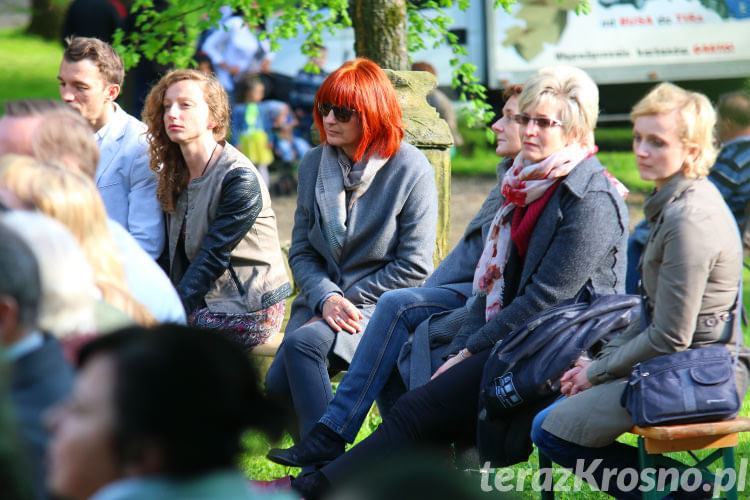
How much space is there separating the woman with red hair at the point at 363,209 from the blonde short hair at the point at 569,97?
79cm

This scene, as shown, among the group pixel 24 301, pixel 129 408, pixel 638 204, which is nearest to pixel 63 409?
pixel 129 408

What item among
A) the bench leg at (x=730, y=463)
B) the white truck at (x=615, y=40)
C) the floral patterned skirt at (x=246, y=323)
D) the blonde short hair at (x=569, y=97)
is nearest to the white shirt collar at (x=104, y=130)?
the floral patterned skirt at (x=246, y=323)

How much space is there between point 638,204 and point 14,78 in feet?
36.9

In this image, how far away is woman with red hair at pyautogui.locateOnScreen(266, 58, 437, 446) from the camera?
13.4 feet

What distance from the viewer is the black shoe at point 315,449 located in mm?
3678

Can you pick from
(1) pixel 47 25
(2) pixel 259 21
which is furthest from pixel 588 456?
(1) pixel 47 25

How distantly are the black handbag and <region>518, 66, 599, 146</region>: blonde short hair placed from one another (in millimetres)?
942

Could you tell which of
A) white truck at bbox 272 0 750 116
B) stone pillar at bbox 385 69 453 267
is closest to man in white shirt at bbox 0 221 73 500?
stone pillar at bbox 385 69 453 267

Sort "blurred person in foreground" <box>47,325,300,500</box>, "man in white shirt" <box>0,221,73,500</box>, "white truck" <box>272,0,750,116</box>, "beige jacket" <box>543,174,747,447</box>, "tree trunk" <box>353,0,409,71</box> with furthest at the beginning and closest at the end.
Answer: "white truck" <box>272,0,750,116</box>
"tree trunk" <box>353,0,409,71</box>
"beige jacket" <box>543,174,747,447</box>
"man in white shirt" <box>0,221,73,500</box>
"blurred person in foreground" <box>47,325,300,500</box>

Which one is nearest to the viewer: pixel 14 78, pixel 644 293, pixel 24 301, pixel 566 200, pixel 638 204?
pixel 24 301

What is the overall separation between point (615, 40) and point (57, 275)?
12.2 meters

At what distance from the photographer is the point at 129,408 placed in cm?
145

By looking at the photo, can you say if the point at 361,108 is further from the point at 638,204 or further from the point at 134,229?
the point at 638,204

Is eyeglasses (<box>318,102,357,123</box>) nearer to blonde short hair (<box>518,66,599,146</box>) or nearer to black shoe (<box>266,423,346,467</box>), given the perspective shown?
blonde short hair (<box>518,66,599,146</box>)
